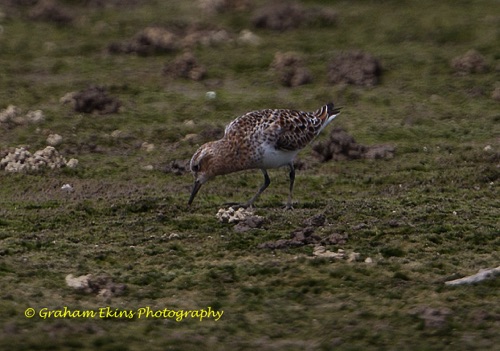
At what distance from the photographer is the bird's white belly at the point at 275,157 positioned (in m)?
12.3

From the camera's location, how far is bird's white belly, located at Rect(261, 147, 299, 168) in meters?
12.3

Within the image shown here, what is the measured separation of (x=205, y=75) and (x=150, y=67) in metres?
0.94

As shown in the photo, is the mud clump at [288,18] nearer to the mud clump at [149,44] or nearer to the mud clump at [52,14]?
the mud clump at [149,44]

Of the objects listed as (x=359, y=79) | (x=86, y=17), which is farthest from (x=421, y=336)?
(x=86, y=17)

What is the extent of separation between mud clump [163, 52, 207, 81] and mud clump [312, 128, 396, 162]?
325cm

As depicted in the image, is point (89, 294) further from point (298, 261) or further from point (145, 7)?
point (145, 7)

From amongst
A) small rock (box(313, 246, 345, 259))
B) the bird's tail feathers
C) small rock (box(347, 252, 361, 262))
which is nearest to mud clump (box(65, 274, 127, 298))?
small rock (box(313, 246, 345, 259))

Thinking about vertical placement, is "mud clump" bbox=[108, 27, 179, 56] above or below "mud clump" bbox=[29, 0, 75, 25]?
below

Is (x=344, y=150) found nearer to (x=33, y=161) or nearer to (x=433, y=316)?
(x=33, y=161)

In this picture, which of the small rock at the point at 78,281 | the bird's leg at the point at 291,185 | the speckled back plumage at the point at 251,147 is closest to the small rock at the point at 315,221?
the bird's leg at the point at 291,185

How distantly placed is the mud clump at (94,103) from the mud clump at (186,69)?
145 cm

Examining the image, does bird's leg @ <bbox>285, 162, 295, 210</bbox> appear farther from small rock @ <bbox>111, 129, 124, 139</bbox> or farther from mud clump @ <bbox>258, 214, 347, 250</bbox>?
small rock @ <bbox>111, 129, 124, 139</bbox>

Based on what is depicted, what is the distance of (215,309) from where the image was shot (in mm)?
8836

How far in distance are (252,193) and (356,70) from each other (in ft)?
13.4
